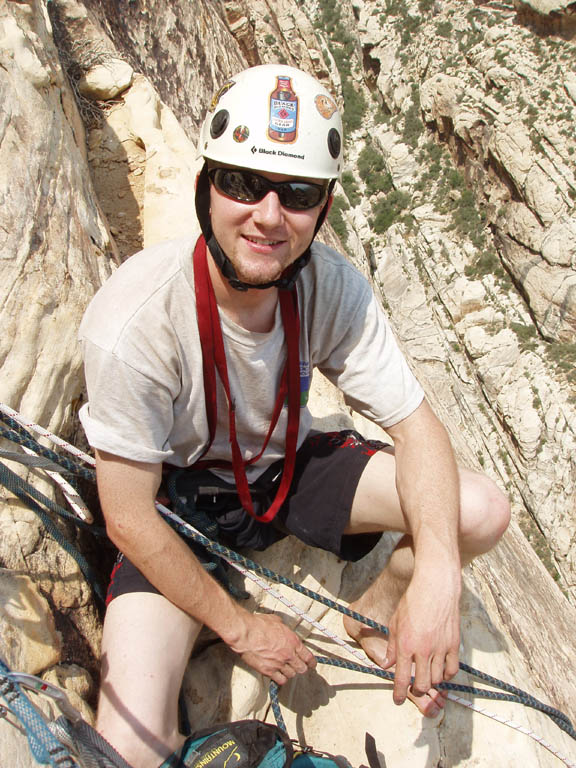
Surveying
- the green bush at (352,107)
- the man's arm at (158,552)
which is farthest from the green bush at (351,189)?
the man's arm at (158,552)

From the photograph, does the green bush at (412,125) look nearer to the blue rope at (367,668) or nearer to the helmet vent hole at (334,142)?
the helmet vent hole at (334,142)

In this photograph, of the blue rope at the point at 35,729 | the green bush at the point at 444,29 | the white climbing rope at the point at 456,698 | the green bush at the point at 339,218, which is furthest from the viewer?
the green bush at the point at 444,29

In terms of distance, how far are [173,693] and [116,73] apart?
4.52 meters

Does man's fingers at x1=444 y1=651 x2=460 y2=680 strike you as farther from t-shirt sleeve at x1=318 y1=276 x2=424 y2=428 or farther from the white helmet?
the white helmet

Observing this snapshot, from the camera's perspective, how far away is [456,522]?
187 cm

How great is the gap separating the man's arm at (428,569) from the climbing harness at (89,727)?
1.21 ft

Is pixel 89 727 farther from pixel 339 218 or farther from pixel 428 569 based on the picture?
pixel 339 218

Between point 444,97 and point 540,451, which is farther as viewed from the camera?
point 444,97

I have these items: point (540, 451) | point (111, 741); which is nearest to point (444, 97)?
point (540, 451)

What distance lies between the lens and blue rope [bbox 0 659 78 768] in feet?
3.30

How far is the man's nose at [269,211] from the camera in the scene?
162cm

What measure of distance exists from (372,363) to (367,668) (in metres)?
1.31

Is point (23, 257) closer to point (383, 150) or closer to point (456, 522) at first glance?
point (456, 522)

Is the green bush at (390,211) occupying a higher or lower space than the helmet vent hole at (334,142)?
lower
